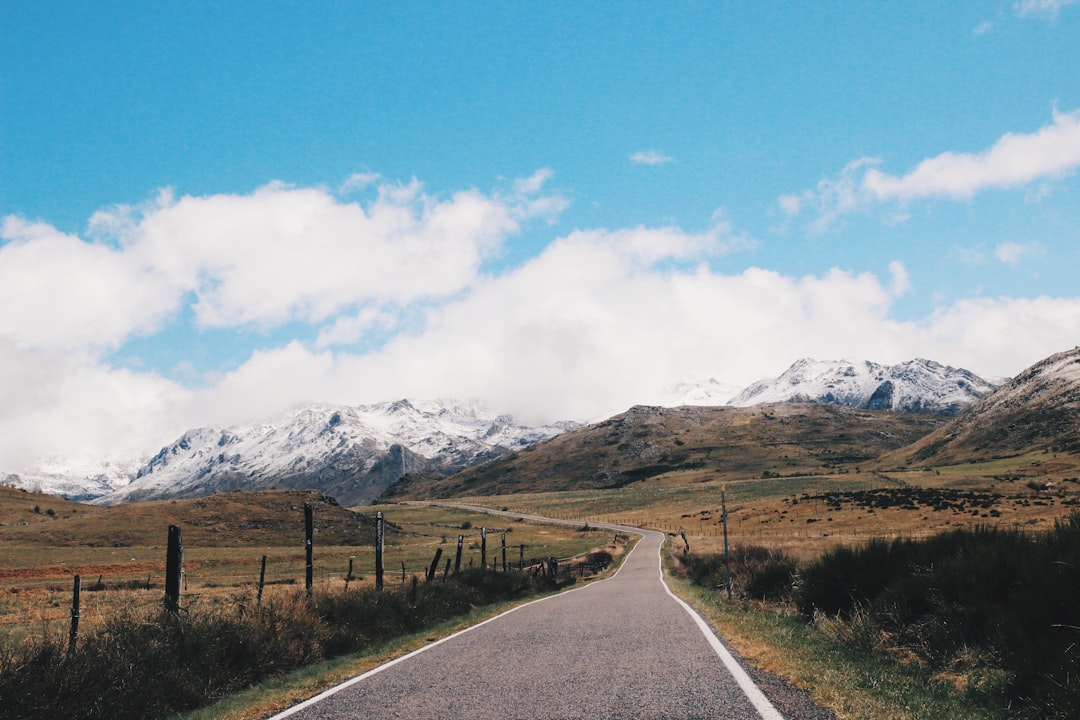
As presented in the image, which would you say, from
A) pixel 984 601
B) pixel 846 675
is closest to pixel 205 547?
pixel 846 675

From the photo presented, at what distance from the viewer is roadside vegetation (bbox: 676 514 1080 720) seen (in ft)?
26.7

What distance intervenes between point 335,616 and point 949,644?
11.8 meters

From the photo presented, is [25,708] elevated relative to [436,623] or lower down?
elevated

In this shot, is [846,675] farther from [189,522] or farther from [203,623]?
[189,522]

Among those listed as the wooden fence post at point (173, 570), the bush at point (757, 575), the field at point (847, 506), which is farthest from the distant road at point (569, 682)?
the field at point (847, 506)

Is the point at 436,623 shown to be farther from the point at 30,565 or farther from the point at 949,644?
the point at 30,565

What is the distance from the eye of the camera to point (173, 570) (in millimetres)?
13594

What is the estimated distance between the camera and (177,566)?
13.7 m

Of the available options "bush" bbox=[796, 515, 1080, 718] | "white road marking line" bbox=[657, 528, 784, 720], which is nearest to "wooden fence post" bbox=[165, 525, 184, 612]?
"white road marking line" bbox=[657, 528, 784, 720]

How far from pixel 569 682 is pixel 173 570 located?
830 centimetres

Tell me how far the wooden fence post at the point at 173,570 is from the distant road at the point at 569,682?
13.7 feet

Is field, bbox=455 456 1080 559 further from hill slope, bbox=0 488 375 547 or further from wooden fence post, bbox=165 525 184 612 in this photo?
hill slope, bbox=0 488 375 547

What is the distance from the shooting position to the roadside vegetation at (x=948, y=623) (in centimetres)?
813

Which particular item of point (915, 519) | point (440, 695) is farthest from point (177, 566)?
point (915, 519)
